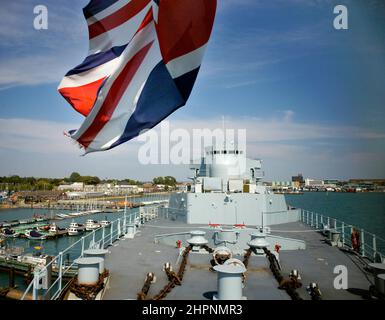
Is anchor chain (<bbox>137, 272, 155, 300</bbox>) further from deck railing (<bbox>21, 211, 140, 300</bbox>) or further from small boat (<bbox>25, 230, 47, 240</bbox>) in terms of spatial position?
small boat (<bbox>25, 230, 47, 240</bbox>)

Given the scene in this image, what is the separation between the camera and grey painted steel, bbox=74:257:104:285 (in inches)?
180

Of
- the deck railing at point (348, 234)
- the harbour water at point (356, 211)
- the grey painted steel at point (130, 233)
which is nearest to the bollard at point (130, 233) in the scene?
the grey painted steel at point (130, 233)

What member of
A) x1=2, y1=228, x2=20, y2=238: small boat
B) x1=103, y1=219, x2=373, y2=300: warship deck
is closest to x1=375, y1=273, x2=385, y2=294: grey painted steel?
x1=103, y1=219, x2=373, y2=300: warship deck

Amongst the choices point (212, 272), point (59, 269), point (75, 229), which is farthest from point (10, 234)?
point (212, 272)

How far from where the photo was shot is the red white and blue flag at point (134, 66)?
4203mm

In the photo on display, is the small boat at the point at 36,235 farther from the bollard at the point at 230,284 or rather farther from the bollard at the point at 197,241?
the bollard at the point at 230,284

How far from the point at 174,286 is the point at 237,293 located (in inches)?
63.7

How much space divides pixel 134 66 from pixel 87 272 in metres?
3.14

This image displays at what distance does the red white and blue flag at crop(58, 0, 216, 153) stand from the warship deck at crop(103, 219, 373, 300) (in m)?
2.56

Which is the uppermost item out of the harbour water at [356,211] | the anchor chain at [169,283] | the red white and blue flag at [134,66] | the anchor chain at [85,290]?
the red white and blue flag at [134,66]

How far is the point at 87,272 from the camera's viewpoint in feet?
15.1

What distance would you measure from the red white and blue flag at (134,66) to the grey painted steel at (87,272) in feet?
5.50
